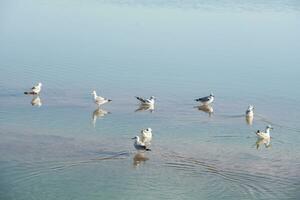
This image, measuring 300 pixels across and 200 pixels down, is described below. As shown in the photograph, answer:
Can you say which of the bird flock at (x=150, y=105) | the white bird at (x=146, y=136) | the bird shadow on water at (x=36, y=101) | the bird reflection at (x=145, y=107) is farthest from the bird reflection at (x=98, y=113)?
the white bird at (x=146, y=136)

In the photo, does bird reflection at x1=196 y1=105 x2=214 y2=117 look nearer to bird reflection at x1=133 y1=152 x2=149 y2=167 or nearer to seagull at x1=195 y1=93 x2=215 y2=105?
seagull at x1=195 y1=93 x2=215 y2=105

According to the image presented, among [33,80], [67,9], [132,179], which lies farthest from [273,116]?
[67,9]

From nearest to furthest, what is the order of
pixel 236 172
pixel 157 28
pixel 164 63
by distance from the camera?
pixel 236 172 < pixel 164 63 < pixel 157 28

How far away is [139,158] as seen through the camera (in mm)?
16375

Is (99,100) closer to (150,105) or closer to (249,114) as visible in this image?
(150,105)

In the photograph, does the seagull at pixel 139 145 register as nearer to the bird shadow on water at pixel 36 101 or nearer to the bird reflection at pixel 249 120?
the bird reflection at pixel 249 120

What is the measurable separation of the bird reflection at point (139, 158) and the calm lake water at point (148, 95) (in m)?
0.03

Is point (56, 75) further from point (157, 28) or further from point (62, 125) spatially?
point (157, 28)

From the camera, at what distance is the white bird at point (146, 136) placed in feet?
56.3

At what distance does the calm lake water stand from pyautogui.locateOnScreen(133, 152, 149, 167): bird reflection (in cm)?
3

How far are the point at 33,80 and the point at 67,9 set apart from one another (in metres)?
16.5

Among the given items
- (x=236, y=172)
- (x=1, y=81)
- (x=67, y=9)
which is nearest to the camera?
(x=236, y=172)

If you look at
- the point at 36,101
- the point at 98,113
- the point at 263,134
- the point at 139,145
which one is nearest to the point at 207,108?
the point at 263,134

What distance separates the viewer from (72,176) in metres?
14.9
